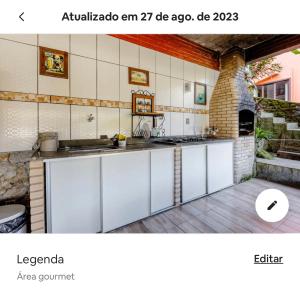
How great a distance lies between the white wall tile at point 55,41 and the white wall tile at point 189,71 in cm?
172

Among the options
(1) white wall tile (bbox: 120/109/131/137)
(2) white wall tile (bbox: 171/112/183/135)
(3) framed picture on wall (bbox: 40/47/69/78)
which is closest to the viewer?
(3) framed picture on wall (bbox: 40/47/69/78)

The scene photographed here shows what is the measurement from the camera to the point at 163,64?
245 centimetres

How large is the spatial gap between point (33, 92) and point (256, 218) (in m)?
2.43

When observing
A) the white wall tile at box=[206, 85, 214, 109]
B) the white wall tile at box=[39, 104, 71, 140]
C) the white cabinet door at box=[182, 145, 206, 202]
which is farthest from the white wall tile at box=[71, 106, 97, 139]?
the white wall tile at box=[206, 85, 214, 109]

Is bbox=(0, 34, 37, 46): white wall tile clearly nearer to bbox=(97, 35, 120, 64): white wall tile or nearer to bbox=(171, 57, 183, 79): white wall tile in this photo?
bbox=(97, 35, 120, 64): white wall tile

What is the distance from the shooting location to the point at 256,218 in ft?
5.54

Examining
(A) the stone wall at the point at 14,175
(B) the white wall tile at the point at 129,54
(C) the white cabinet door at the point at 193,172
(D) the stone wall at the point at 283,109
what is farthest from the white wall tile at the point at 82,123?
(D) the stone wall at the point at 283,109

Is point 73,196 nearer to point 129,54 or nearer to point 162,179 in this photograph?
point 162,179

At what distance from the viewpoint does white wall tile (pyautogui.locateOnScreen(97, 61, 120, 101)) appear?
6.26 ft

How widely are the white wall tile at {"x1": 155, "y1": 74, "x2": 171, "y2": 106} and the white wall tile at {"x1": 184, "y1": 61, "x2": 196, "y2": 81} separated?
1.34 feet

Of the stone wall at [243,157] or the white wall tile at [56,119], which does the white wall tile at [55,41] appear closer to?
the white wall tile at [56,119]

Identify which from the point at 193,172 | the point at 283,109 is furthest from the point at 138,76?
the point at 283,109
